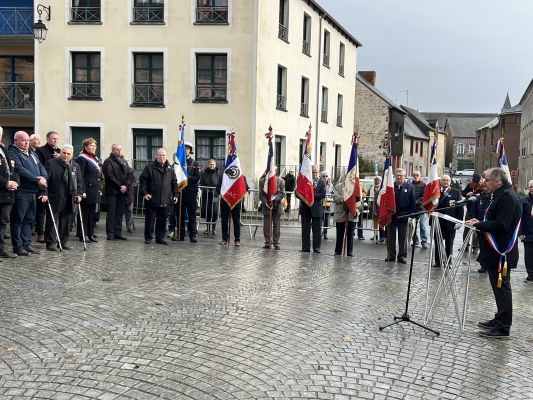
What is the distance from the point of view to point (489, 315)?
783cm

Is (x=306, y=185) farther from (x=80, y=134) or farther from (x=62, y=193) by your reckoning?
(x=80, y=134)

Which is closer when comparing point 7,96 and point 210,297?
point 210,297

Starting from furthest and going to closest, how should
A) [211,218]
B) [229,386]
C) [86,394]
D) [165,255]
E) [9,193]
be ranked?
[211,218], [165,255], [9,193], [229,386], [86,394]

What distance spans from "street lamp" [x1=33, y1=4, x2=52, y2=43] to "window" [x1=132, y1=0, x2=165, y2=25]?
3758mm

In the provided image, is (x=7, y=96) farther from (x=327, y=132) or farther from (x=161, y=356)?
(x=161, y=356)

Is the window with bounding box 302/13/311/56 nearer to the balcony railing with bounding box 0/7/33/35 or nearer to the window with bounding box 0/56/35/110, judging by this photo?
the balcony railing with bounding box 0/7/33/35

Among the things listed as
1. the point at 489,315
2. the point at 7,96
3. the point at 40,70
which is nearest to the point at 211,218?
the point at 489,315

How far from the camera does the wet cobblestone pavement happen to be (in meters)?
4.82

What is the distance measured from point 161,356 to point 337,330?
2278 millimetres

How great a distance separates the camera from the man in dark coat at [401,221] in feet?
40.3

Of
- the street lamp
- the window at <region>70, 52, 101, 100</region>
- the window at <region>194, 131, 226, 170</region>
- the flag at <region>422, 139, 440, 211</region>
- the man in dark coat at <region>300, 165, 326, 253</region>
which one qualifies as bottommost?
the man in dark coat at <region>300, 165, 326, 253</region>

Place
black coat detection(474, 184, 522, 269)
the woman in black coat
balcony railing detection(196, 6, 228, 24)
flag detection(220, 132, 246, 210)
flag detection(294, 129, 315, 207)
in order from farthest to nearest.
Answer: balcony railing detection(196, 6, 228, 24), flag detection(220, 132, 246, 210), flag detection(294, 129, 315, 207), the woman in black coat, black coat detection(474, 184, 522, 269)

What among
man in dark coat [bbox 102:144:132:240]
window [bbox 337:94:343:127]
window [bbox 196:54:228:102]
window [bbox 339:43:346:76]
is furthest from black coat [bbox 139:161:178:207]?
window [bbox 339:43:346:76]

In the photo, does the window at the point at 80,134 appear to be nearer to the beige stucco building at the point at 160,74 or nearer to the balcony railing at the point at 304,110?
the beige stucco building at the point at 160,74
